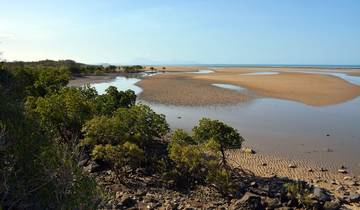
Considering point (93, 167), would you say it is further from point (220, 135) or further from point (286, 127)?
point (286, 127)

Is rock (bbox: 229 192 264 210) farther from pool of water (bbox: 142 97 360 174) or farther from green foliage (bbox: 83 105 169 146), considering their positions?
pool of water (bbox: 142 97 360 174)

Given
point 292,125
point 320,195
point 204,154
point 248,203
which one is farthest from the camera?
point 292,125

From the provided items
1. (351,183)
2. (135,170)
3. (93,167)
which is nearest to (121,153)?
(135,170)

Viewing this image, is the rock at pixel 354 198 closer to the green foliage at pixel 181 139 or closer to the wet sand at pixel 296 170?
the wet sand at pixel 296 170

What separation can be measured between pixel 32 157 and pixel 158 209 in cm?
501

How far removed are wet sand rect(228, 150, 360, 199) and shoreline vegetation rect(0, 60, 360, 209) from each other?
0.04m

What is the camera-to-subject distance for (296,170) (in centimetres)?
1752

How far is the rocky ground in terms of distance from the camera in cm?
1284

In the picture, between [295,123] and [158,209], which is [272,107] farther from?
[158,209]

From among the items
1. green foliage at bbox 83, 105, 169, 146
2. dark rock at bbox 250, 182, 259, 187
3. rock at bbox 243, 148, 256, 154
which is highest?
green foliage at bbox 83, 105, 169, 146

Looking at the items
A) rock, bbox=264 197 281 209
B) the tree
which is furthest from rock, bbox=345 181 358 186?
the tree

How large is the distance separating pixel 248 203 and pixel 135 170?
508 centimetres

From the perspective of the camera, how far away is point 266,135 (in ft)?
79.9

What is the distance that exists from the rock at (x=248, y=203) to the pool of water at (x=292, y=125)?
23.0 ft
